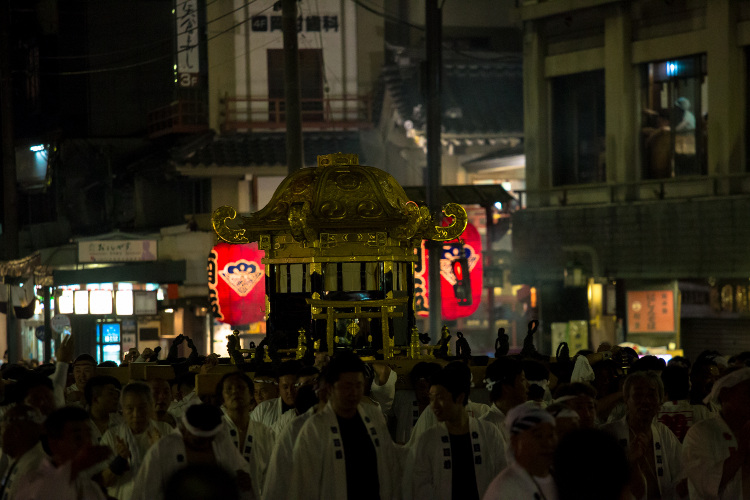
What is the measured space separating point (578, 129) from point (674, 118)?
233 cm

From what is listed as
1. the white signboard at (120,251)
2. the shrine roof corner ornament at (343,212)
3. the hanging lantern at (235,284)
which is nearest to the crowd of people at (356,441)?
the shrine roof corner ornament at (343,212)

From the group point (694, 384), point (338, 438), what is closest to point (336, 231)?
point (694, 384)

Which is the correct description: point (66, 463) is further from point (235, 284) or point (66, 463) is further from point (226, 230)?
point (235, 284)

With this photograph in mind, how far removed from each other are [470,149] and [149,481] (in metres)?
25.5

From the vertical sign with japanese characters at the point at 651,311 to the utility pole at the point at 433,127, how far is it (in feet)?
20.6

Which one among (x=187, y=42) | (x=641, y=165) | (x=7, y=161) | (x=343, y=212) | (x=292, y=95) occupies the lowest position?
(x=343, y=212)

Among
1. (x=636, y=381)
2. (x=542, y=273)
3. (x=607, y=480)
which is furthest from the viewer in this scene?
(x=542, y=273)

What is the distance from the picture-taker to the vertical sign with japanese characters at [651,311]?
22188 mm

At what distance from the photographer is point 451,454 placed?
711 cm

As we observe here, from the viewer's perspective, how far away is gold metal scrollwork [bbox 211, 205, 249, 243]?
47.3ft

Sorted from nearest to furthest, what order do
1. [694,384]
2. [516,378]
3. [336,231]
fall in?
[516,378]
[694,384]
[336,231]

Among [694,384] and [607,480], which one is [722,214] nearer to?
[694,384]

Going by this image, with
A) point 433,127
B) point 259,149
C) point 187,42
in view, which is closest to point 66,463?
point 433,127

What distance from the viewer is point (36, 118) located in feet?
126
